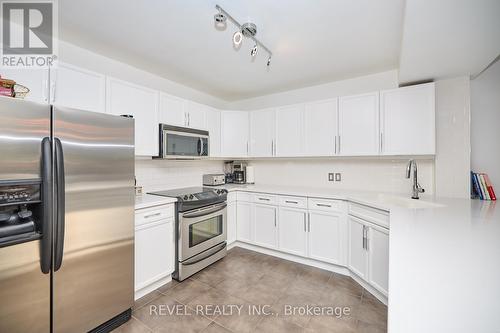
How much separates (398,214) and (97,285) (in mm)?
2250

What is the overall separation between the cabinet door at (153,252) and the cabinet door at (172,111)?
1.23 metres

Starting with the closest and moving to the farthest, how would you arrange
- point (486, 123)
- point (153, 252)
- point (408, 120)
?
point (153, 252) → point (486, 123) → point (408, 120)

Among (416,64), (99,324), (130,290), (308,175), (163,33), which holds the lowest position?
(99,324)

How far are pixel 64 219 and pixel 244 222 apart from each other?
2210 millimetres

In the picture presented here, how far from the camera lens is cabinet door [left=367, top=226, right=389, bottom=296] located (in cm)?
200

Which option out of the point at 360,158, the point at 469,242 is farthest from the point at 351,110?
the point at 469,242

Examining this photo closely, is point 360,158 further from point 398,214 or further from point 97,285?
point 97,285

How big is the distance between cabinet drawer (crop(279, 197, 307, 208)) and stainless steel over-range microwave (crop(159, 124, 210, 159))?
125 centimetres

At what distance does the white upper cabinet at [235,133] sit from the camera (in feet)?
11.9

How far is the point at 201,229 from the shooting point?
2.66 metres

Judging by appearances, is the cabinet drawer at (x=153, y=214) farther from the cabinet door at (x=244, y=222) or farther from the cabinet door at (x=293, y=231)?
the cabinet door at (x=293, y=231)

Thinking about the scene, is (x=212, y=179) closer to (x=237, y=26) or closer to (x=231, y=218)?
(x=231, y=218)

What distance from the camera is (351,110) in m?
2.81

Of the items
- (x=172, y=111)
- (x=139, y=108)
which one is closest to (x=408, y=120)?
(x=172, y=111)
